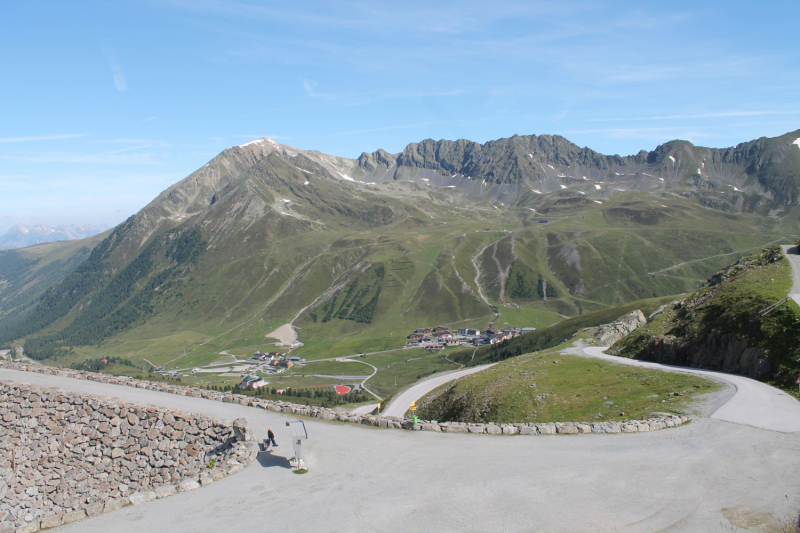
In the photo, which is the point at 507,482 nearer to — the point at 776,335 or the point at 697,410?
the point at 697,410

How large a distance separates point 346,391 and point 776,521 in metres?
148

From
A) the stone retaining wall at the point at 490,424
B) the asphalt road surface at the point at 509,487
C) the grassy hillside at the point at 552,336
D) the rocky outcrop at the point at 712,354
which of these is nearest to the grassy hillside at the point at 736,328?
the rocky outcrop at the point at 712,354

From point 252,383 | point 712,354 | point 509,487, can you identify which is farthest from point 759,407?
point 252,383

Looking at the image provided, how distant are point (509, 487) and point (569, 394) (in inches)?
1033

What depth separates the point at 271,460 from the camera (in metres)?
24.5

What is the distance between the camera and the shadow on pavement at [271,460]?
24.0 metres

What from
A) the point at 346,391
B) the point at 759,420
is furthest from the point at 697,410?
the point at 346,391

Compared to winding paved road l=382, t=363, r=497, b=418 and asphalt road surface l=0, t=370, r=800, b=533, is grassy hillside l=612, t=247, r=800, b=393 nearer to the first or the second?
asphalt road surface l=0, t=370, r=800, b=533

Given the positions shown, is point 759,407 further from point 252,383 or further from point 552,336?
point 252,383

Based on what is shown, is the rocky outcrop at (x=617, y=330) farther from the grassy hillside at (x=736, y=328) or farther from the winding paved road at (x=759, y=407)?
the winding paved road at (x=759, y=407)

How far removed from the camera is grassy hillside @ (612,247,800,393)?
124ft

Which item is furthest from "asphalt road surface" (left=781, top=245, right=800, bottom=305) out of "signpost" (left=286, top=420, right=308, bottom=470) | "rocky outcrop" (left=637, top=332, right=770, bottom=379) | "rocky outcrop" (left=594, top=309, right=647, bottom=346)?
"signpost" (left=286, top=420, right=308, bottom=470)

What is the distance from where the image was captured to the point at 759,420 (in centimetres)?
2700

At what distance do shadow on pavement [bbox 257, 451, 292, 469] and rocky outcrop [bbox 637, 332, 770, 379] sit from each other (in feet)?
132
